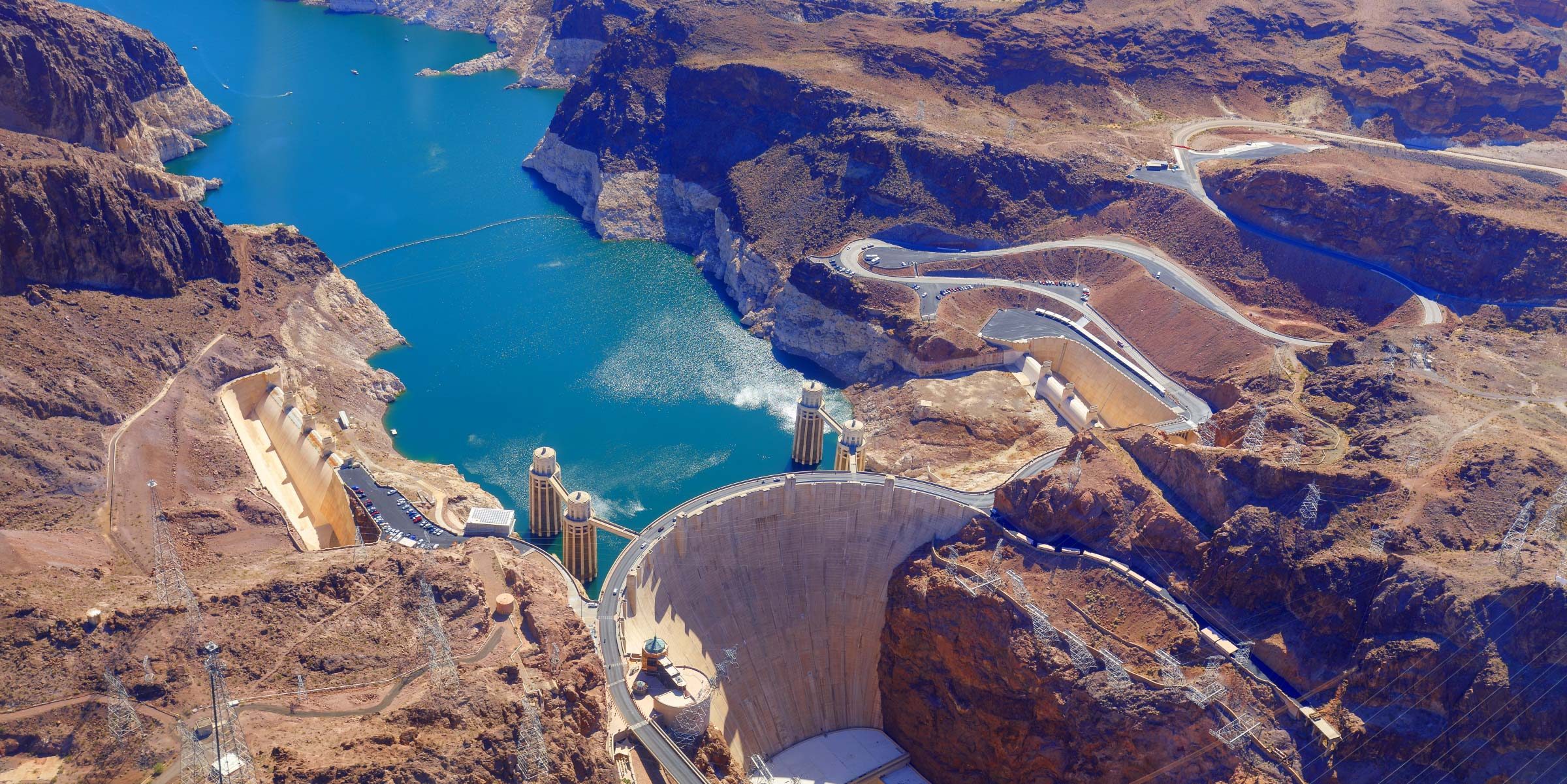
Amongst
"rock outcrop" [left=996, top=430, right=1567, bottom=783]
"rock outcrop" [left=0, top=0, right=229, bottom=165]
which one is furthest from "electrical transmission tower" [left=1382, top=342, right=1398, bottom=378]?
"rock outcrop" [left=0, top=0, right=229, bottom=165]

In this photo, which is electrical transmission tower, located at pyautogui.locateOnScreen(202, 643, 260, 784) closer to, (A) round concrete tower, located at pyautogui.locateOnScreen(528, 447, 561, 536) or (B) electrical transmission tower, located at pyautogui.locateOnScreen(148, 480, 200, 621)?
(B) electrical transmission tower, located at pyautogui.locateOnScreen(148, 480, 200, 621)

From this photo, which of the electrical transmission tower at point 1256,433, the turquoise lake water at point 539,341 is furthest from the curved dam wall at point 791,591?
the electrical transmission tower at point 1256,433

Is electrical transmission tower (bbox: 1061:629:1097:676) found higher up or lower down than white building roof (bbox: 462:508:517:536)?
higher up

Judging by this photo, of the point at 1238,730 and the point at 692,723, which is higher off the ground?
the point at 1238,730

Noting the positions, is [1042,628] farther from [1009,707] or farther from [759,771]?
[759,771]

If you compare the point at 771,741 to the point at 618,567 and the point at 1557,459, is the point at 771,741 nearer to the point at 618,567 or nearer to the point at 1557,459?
the point at 618,567

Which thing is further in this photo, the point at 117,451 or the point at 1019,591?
the point at 117,451

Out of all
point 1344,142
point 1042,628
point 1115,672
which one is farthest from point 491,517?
point 1344,142
